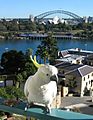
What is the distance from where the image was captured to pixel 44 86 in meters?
0.98

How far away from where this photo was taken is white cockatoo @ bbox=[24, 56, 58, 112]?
966 millimetres

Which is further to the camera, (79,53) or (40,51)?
(79,53)

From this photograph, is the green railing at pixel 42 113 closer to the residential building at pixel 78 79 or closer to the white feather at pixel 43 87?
the white feather at pixel 43 87

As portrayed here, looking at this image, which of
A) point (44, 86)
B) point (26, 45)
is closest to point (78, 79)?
point (44, 86)

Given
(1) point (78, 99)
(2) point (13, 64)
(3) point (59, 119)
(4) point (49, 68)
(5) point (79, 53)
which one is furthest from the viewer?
(5) point (79, 53)

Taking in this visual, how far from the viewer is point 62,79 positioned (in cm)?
1096

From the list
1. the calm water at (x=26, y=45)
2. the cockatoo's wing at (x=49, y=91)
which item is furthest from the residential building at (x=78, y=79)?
the calm water at (x=26, y=45)

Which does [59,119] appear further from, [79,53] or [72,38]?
[72,38]

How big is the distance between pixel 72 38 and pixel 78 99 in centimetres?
3938

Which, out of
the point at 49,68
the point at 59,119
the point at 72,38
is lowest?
the point at 72,38

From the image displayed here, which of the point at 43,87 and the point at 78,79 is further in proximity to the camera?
the point at 78,79

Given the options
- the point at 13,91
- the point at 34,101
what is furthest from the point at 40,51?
the point at 34,101

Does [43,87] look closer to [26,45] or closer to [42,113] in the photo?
[42,113]

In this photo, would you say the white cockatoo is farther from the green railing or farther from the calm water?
the calm water
